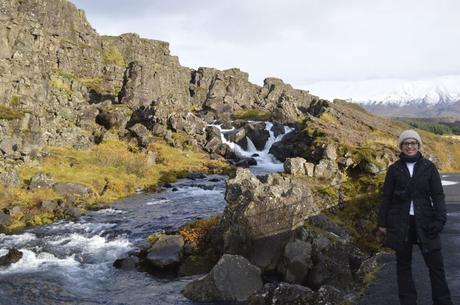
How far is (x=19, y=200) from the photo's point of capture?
1704 inches

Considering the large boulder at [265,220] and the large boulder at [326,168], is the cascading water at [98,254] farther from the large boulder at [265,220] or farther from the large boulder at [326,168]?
the large boulder at [326,168]

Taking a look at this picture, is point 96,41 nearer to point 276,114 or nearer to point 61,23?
point 61,23

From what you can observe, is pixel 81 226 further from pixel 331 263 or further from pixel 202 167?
pixel 202 167

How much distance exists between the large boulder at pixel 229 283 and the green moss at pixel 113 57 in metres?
169

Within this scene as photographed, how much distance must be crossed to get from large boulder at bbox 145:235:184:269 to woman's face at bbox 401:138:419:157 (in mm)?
16559

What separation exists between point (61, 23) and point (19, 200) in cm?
14337

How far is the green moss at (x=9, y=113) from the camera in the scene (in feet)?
209

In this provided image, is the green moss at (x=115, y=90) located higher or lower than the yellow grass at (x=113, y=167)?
higher

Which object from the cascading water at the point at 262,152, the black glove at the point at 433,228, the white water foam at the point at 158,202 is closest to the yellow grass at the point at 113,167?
the white water foam at the point at 158,202

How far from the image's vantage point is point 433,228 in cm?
1066

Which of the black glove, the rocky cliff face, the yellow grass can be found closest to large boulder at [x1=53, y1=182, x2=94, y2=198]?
the yellow grass

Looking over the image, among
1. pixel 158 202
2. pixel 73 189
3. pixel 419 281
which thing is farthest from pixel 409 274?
pixel 73 189

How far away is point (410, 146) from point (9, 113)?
220 feet

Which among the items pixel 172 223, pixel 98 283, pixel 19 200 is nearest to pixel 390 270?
pixel 98 283
